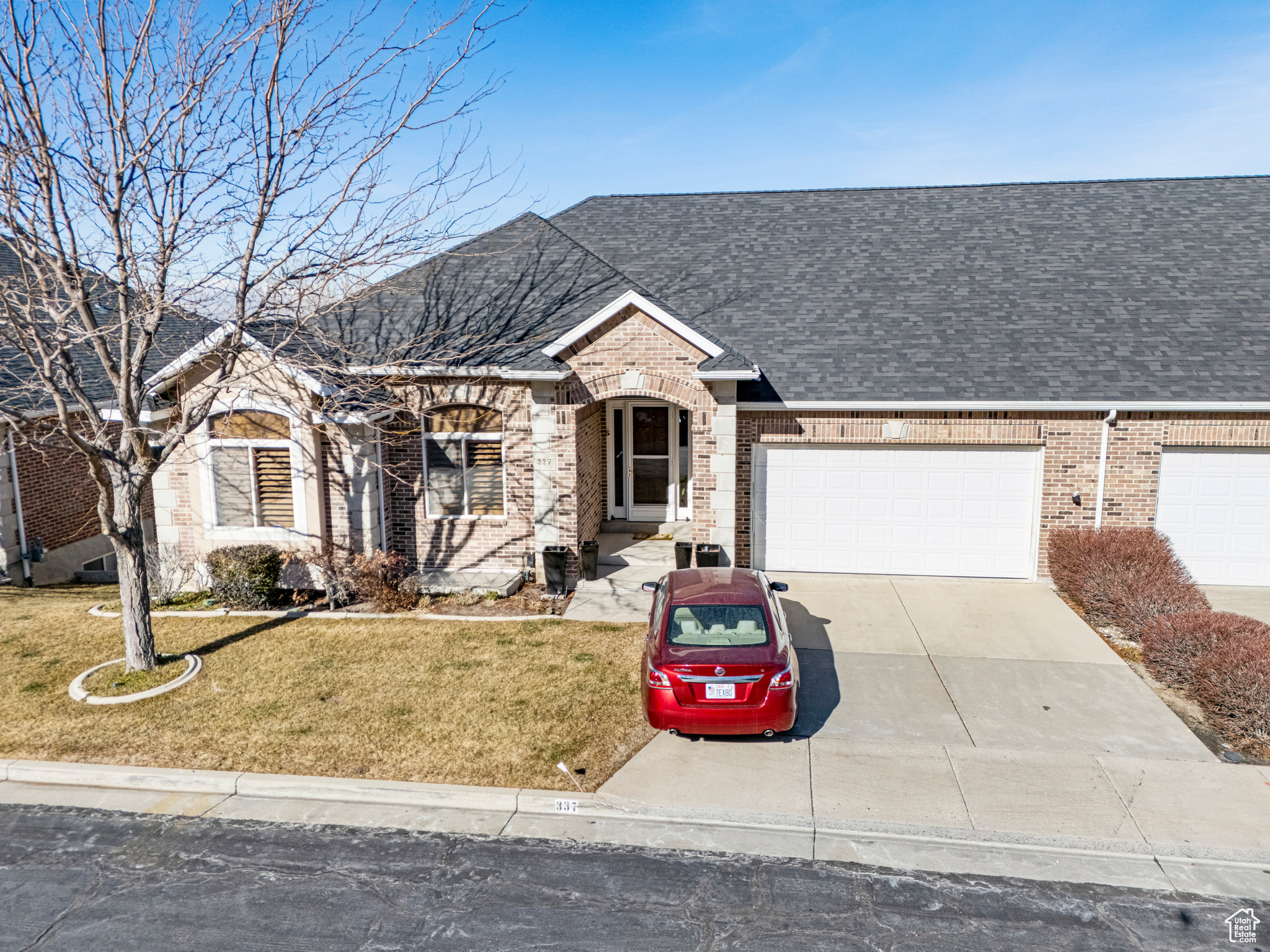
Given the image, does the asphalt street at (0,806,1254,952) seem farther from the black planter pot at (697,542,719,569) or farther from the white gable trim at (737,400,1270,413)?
the white gable trim at (737,400,1270,413)

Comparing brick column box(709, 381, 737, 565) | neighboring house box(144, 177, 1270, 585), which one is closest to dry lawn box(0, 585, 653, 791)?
neighboring house box(144, 177, 1270, 585)

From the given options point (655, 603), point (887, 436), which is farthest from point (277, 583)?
point (887, 436)

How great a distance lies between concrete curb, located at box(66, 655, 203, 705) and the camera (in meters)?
9.52

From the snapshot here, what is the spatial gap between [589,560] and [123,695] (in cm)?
697

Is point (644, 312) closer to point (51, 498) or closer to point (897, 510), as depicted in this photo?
point (897, 510)

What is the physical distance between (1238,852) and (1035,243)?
522 inches

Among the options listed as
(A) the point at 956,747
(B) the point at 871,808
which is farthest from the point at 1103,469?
(B) the point at 871,808

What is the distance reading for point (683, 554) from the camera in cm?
1386

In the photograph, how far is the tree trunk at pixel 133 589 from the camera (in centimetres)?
1015

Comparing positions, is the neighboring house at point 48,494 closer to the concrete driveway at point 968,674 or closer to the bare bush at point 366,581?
the bare bush at point 366,581

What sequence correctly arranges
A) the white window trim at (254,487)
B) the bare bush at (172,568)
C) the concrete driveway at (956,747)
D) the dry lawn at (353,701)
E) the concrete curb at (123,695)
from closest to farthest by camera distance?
the concrete driveway at (956,747), the dry lawn at (353,701), the concrete curb at (123,695), the white window trim at (254,487), the bare bush at (172,568)

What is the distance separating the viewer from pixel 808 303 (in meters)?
15.7

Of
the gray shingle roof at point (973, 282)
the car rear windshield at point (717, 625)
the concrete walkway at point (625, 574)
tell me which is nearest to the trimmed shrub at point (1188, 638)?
the gray shingle roof at point (973, 282)

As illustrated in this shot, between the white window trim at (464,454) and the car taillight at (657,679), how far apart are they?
6.72 meters
